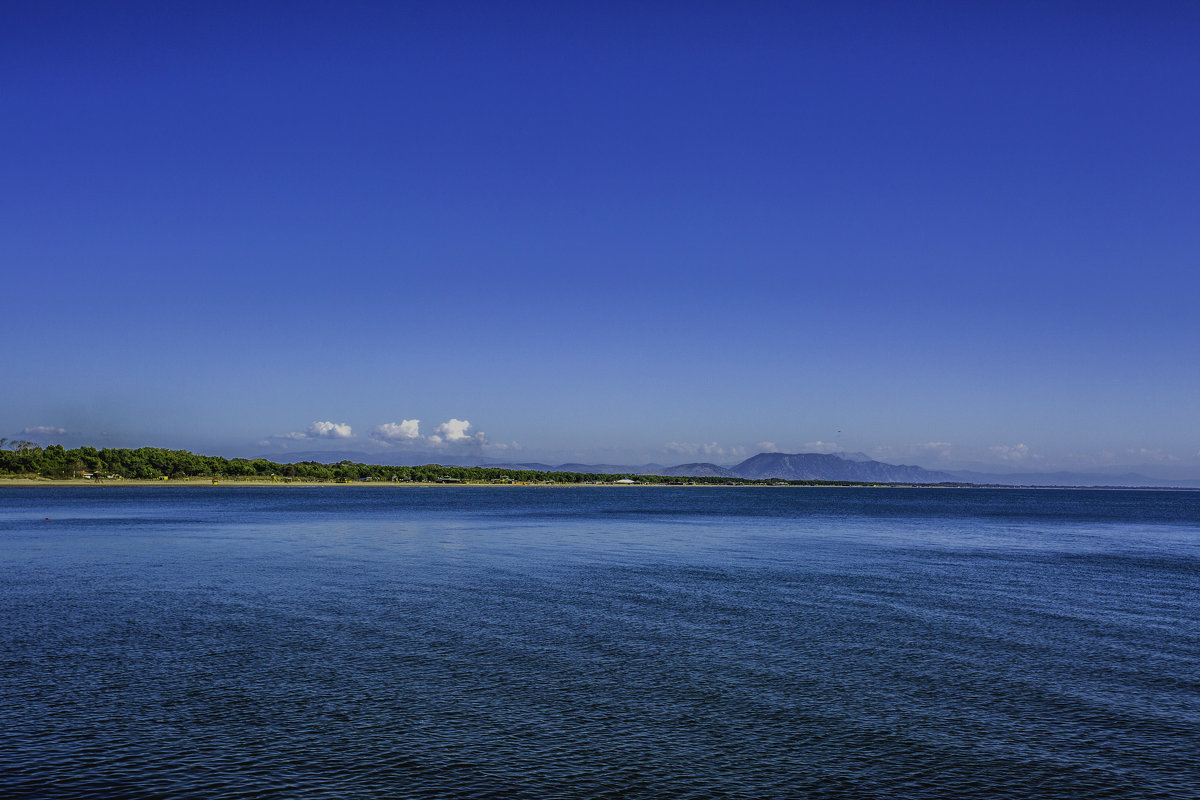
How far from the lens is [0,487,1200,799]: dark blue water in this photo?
1310 cm

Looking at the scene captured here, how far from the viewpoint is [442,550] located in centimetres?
4944

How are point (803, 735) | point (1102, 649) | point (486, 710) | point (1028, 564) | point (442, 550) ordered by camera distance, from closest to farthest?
point (803, 735) → point (486, 710) → point (1102, 649) → point (1028, 564) → point (442, 550)

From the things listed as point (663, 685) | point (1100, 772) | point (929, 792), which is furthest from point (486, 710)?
point (1100, 772)

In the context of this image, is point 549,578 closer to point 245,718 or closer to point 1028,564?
point 245,718

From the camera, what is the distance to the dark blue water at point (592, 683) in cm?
1310

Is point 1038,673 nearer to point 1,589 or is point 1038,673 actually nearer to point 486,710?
point 486,710

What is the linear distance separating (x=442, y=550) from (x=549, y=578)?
1557 centimetres

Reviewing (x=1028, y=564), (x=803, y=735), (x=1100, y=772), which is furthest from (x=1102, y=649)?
(x=1028, y=564)

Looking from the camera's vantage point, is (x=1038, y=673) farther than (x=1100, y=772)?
Yes

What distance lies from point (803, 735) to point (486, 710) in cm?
617

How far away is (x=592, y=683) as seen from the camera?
1816cm

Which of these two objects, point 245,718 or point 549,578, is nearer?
point 245,718

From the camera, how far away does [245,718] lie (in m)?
15.5

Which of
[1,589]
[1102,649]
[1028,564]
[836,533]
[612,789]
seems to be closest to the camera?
[612,789]
